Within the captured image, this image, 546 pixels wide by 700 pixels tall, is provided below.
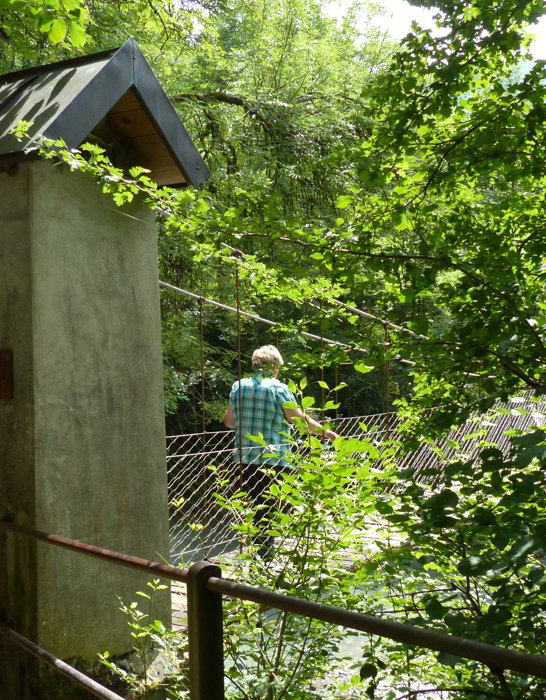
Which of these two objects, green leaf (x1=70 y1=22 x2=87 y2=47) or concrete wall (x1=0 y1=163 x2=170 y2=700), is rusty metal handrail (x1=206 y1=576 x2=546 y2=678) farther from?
green leaf (x1=70 y1=22 x2=87 y2=47)

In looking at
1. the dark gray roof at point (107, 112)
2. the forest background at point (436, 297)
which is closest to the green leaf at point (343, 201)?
Answer: the forest background at point (436, 297)

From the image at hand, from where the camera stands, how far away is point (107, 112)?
2201 mm

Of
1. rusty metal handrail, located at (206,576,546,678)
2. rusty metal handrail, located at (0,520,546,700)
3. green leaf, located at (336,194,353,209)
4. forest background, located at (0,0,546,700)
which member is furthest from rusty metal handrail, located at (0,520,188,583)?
green leaf, located at (336,194,353,209)

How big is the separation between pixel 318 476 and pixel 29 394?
84 cm

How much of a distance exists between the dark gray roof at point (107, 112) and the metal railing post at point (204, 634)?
1279 mm

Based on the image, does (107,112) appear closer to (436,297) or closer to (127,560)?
(436,297)

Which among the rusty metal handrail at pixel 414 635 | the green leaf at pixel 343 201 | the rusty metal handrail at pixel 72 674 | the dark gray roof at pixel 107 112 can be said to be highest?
the dark gray roof at pixel 107 112

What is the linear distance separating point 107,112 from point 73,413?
34.2 inches

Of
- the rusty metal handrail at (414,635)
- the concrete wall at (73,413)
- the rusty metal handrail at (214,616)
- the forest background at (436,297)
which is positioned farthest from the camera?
the concrete wall at (73,413)

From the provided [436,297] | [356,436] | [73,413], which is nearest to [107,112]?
[73,413]

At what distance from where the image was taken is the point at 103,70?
218 centimetres

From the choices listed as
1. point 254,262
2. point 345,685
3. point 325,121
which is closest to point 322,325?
point 254,262

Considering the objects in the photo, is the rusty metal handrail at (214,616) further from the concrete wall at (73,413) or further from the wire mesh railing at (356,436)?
the concrete wall at (73,413)

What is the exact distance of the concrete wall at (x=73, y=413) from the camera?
2.02 m
